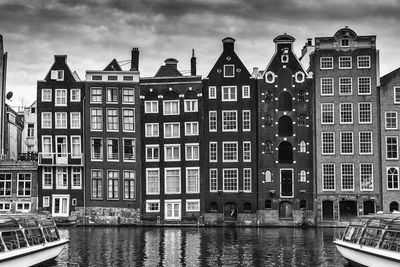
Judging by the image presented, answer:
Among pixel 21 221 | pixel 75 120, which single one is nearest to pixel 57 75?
pixel 75 120

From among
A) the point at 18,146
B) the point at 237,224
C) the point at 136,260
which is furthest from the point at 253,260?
the point at 18,146

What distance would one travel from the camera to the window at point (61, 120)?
73.4 meters

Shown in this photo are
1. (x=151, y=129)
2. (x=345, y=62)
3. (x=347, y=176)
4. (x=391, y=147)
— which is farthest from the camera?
(x=151, y=129)

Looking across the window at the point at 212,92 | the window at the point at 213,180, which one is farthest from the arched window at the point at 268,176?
the window at the point at 212,92

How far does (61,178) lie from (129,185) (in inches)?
294

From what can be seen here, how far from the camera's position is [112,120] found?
7338 cm

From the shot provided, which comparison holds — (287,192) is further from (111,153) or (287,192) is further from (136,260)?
(136,260)

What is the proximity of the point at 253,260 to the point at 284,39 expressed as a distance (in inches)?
1526

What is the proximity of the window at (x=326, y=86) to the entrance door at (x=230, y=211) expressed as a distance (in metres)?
15.7

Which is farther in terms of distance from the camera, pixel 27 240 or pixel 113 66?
pixel 113 66

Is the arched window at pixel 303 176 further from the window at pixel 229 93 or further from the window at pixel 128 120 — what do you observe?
the window at pixel 128 120

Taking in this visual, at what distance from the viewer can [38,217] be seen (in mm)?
38094

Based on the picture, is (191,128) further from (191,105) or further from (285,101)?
(285,101)

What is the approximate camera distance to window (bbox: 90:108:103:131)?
7312 cm
